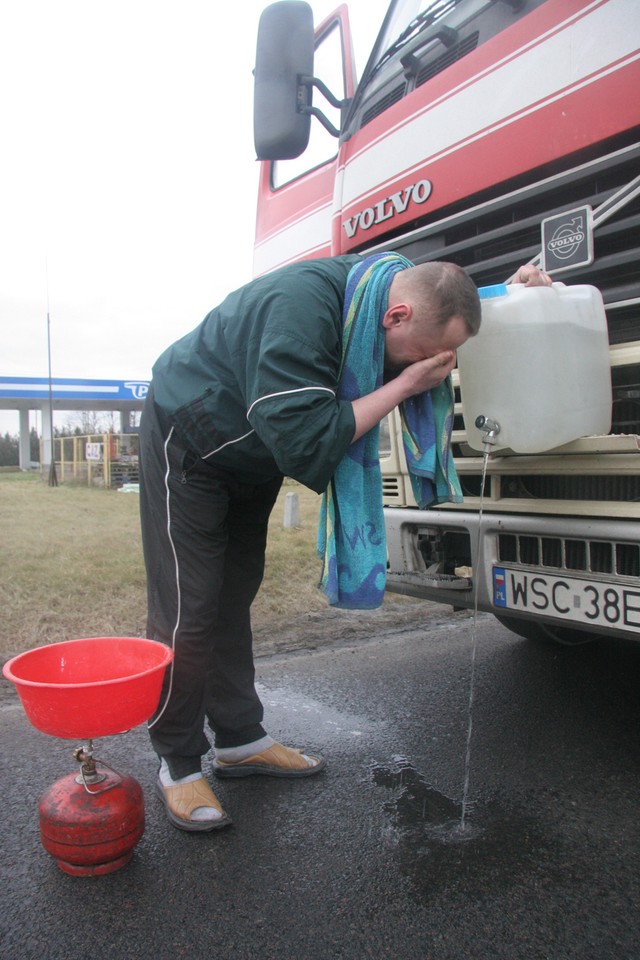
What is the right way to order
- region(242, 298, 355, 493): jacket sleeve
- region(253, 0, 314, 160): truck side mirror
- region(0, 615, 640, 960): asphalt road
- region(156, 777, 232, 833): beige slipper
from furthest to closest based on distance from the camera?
region(253, 0, 314, 160): truck side mirror → region(156, 777, 232, 833): beige slipper → region(242, 298, 355, 493): jacket sleeve → region(0, 615, 640, 960): asphalt road

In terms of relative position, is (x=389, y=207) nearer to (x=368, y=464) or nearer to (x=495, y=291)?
(x=495, y=291)

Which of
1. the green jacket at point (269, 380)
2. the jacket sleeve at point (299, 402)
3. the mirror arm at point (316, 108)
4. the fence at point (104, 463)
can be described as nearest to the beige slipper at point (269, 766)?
the green jacket at point (269, 380)

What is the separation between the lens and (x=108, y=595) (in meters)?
4.78

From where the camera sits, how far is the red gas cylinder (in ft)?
6.18

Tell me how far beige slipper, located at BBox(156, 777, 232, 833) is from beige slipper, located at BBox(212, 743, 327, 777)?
0.89 ft

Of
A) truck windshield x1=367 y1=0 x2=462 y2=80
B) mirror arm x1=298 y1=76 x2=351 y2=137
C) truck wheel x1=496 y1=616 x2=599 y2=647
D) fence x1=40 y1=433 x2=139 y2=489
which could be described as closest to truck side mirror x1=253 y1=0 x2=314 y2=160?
mirror arm x1=298 y1=76 x2=351 y2=137

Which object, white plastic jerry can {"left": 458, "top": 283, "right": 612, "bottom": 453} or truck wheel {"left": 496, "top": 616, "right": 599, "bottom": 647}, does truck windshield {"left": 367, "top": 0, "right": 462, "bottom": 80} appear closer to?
white plastic jerry can {"left": 458, "top": 283, "right": 612, "bottom": 453}

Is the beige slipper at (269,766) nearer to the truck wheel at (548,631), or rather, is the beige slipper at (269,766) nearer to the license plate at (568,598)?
the license plate at (568,598)

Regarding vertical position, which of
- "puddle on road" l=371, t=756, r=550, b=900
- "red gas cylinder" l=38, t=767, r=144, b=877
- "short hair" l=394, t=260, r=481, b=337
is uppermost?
"short hair" l=394, t=260, r=481, b=337

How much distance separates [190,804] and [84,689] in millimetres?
655

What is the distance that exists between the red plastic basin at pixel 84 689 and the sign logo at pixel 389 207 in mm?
1989

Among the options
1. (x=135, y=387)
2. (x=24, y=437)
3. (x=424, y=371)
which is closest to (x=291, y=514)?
(x=424, y=371)

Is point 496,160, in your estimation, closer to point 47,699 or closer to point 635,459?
point 635,459

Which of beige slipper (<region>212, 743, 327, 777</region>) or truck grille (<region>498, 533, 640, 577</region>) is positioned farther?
beige slipper (<region>212, 743, 327, 777</region>)
